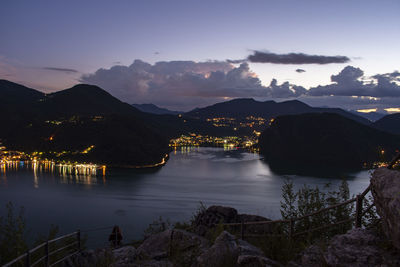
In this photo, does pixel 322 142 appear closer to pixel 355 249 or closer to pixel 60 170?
pixel 60 170

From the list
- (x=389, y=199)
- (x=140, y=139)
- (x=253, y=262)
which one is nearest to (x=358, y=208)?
(x=389, y=199)

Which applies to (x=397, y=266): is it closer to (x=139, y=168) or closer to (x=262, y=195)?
(x=262, y=195)

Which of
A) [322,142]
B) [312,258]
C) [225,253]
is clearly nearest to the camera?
[312,258]

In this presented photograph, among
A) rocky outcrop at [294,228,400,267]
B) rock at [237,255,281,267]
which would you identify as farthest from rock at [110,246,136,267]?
rocky outcrop at [294,228,400,267]

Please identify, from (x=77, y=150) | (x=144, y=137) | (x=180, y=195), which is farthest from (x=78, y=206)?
(x=144, y=137)

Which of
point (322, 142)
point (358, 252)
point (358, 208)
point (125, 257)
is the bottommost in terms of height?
point (322, 142)

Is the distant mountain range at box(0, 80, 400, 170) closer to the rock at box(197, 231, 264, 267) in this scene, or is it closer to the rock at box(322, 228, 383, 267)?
the rock at box(197, 231, 264, 267)

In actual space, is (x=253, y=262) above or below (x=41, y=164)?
above
